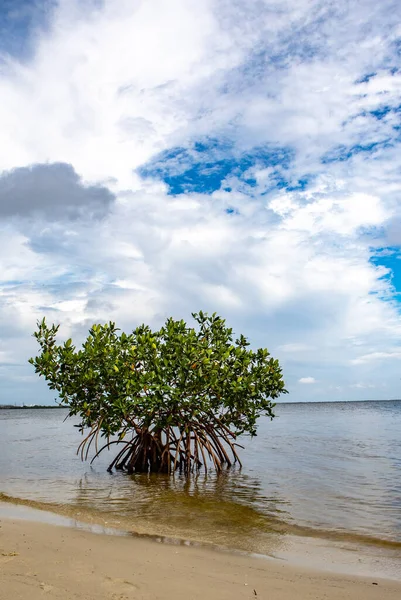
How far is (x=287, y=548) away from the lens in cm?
733

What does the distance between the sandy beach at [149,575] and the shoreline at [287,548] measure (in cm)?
27

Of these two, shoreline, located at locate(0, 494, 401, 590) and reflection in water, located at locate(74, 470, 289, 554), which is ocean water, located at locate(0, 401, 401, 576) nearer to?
reflection in water, located at locate(74, 470, 289, 554)

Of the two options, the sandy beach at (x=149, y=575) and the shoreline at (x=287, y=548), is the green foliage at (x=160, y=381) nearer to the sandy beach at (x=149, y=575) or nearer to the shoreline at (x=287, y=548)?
the shoreline at (x=287, y=548)

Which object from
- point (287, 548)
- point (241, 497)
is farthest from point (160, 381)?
point (287, 548)

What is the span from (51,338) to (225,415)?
A: 5.46 meters

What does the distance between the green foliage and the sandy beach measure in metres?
7.05

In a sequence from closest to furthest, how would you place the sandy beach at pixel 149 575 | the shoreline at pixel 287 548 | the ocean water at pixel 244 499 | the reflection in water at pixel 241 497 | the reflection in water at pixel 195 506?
the sandy beach at pixel 149 575, the shoreline at pixel 287 548, the reflection in water at pixel 195 506, the ocean water at pixel 244 499, the reflection in water at pixel 241 497

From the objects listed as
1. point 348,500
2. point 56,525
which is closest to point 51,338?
point 56,525

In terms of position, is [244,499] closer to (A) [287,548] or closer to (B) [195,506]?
(B) [195,506]

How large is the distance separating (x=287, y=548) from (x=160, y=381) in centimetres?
699

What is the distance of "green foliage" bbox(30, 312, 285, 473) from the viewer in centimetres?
1378

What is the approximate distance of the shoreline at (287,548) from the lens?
6348mm

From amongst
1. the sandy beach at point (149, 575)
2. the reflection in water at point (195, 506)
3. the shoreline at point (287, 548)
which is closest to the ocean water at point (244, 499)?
the reflection in water at point (195, 506)

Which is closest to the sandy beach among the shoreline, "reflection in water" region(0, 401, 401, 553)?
the shoreline
